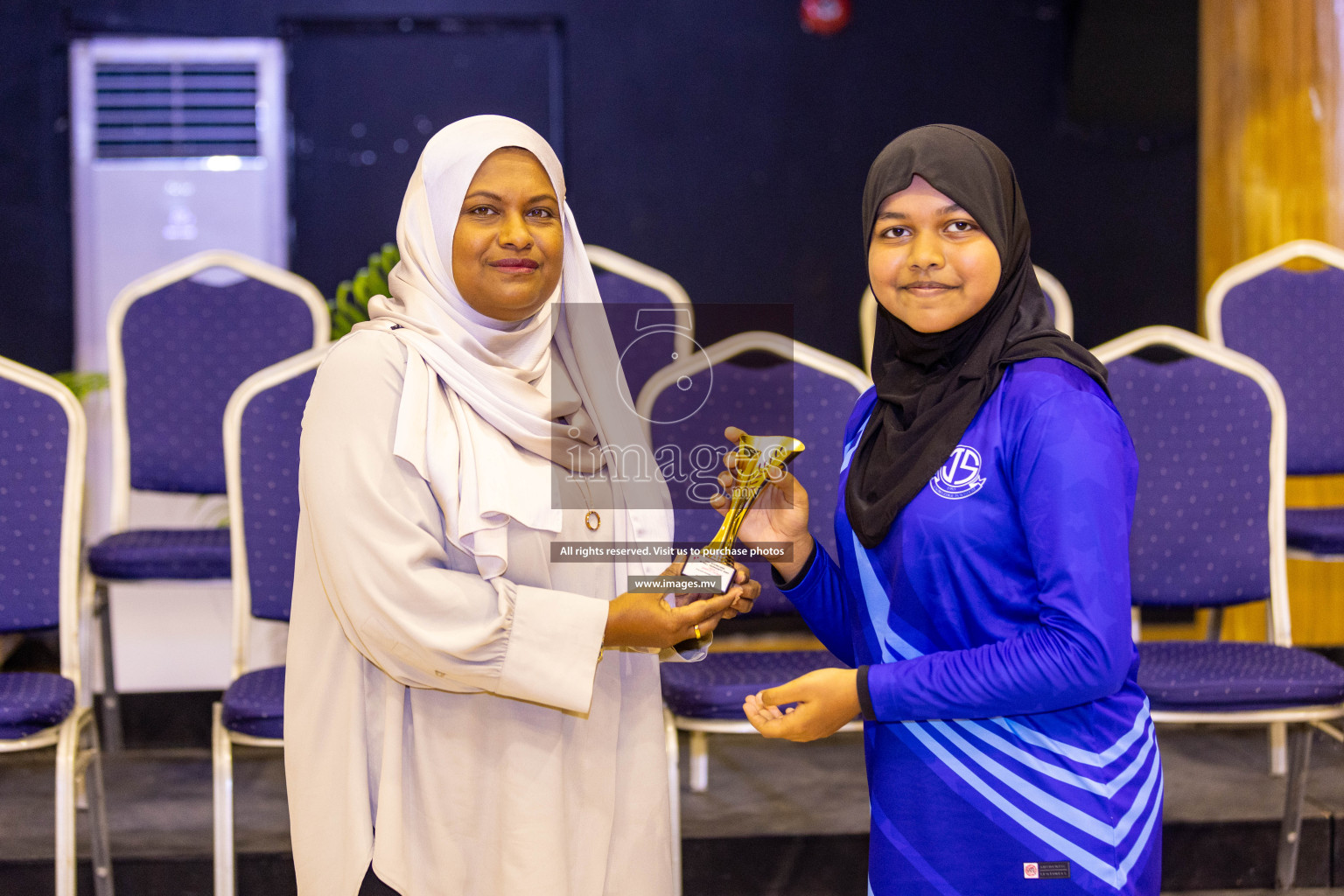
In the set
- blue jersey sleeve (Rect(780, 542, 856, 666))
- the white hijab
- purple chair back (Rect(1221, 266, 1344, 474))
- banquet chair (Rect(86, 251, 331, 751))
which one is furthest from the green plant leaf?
purple chair back (Rect(1221, 266, 1344, 474))

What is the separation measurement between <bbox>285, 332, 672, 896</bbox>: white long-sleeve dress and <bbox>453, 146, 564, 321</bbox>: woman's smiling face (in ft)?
0.38

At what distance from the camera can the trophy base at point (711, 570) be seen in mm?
1214

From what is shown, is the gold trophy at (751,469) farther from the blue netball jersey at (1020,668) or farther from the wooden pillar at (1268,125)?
the wooden pillar at (1268,125)

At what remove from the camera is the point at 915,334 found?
1.24 m

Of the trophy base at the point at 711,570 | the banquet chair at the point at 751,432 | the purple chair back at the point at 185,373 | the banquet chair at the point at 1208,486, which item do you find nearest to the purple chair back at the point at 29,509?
the purple chair back at the point at 185,373

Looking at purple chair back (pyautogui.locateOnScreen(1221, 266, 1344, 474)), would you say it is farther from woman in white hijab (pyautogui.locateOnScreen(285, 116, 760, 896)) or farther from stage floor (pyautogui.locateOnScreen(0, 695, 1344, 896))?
woman in white hijab (pyautogui.locateOnScreen(285, 116, 760, 896))

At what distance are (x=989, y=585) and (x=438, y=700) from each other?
0.59 m

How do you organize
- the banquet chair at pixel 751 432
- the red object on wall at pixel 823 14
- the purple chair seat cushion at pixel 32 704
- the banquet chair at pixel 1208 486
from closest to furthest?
the purple chair seat cushion at pixel 32 704
the banquet chair at pixel 751 432
the banquet chair at pixel 1208 486
the red object on wall at pixel 823 14

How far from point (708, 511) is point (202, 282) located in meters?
1.55

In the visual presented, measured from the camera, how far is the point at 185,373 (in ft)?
9.60

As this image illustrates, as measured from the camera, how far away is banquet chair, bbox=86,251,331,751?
2887 millimetres

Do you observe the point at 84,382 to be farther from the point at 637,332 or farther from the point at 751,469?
the point at 751,469

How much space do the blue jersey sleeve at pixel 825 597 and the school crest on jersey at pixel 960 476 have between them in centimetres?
23

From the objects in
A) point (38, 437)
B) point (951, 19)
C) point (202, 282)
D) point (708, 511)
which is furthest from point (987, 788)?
point (951, 19)
